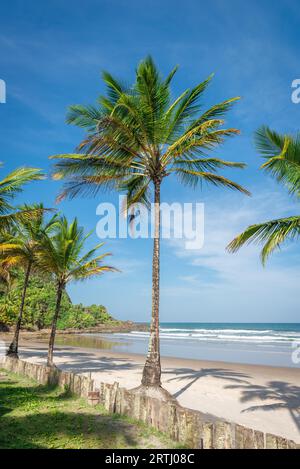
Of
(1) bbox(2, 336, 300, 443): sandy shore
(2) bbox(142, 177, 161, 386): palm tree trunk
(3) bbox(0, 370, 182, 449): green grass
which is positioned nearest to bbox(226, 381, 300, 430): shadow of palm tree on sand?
(1) bbox(2, 336, 300, 443): sandy shore

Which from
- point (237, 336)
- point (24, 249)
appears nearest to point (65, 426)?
point (24, 249)

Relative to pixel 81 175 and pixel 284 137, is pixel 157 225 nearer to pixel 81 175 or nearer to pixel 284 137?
pixel 81 175

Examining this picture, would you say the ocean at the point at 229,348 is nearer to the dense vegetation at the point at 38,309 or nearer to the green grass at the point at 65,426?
the dense vegetation at the point at 38,309

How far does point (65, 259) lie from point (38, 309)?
43.1 metres

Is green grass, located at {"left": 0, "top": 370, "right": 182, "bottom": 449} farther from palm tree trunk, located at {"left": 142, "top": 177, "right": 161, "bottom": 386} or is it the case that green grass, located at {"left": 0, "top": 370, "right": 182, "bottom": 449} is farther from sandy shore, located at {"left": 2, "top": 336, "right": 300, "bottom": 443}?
sandy shore, located at {"left": 2, "top": 336, "right": 300, "bottom": 443}

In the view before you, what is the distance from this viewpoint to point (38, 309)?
5494 centimetres

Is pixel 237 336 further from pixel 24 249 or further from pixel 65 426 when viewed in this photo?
pixel 65 426

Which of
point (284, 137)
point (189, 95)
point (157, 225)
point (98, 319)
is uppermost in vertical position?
point (189, 95)

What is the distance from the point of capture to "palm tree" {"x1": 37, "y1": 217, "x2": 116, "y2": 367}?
15.4 m

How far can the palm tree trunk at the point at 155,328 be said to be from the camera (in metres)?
9.73
